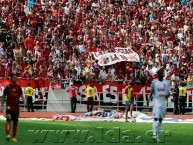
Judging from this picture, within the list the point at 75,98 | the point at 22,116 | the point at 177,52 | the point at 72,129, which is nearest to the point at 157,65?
the point at 177,52

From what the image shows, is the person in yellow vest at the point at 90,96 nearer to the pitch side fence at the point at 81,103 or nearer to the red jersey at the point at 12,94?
the pitch side fence at the point at 81,103

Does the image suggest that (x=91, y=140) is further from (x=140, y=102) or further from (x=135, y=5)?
(x=135, y=5)

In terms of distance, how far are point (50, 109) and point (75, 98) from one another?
1458 millimetres

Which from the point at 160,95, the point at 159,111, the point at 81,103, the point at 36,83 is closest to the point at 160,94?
the point at 160,95

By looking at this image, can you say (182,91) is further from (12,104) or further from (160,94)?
(12,104)

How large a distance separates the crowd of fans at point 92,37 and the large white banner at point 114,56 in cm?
36

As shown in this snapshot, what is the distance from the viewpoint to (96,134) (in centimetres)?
2511

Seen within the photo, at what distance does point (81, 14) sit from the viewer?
45438 mm

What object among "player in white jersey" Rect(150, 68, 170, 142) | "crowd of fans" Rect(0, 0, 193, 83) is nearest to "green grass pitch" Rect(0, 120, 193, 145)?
"player in white jersey" Rect(150, 68, 170, 142)

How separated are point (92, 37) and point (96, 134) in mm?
19058

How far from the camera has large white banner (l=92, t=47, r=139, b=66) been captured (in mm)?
41094

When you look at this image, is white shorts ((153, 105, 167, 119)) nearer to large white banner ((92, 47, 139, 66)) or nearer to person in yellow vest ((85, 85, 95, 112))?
person in yellow vest ((85, 85, 95, 112))

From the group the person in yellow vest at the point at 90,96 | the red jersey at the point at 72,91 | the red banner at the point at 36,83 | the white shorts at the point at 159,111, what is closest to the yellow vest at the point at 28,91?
the red banner at the point at 36,83

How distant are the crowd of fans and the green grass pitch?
9.82 m
